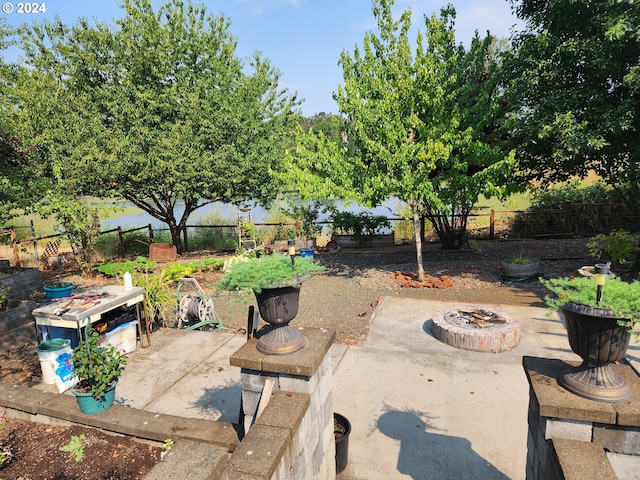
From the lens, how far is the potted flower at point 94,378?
401cm

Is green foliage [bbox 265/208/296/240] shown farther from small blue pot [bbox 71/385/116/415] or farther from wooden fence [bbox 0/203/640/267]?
small blue pot [bbox 71/385/116/415]

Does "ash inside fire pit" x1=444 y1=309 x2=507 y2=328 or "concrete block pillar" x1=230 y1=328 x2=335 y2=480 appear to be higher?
"concrete block pillar" x1=230 y1=328 x2=335 y2=480

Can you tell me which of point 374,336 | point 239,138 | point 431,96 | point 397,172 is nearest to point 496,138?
point 431,96

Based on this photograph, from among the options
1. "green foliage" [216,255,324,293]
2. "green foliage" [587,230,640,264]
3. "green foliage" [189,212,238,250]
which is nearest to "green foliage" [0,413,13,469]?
"green foliage" [216,255,324,293]

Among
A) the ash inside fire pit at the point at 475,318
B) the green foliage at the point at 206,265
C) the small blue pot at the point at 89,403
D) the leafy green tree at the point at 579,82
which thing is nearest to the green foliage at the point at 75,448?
the small blue pot at the point at 89,403

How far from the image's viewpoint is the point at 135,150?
44.2 ft

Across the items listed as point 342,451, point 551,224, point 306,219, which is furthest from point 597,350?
point 551,224

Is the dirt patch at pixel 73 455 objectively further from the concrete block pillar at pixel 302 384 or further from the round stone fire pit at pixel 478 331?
the round stone fire pit at pixel 478 331

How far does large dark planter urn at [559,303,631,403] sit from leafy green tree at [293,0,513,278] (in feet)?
24.6

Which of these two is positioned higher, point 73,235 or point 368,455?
point 73,235

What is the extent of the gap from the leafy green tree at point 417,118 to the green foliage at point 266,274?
680 centimetres

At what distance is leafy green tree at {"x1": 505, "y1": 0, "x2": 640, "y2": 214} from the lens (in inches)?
314

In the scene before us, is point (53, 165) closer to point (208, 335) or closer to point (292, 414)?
point (208, 335)

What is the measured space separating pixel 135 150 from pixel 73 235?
3.47 meters
